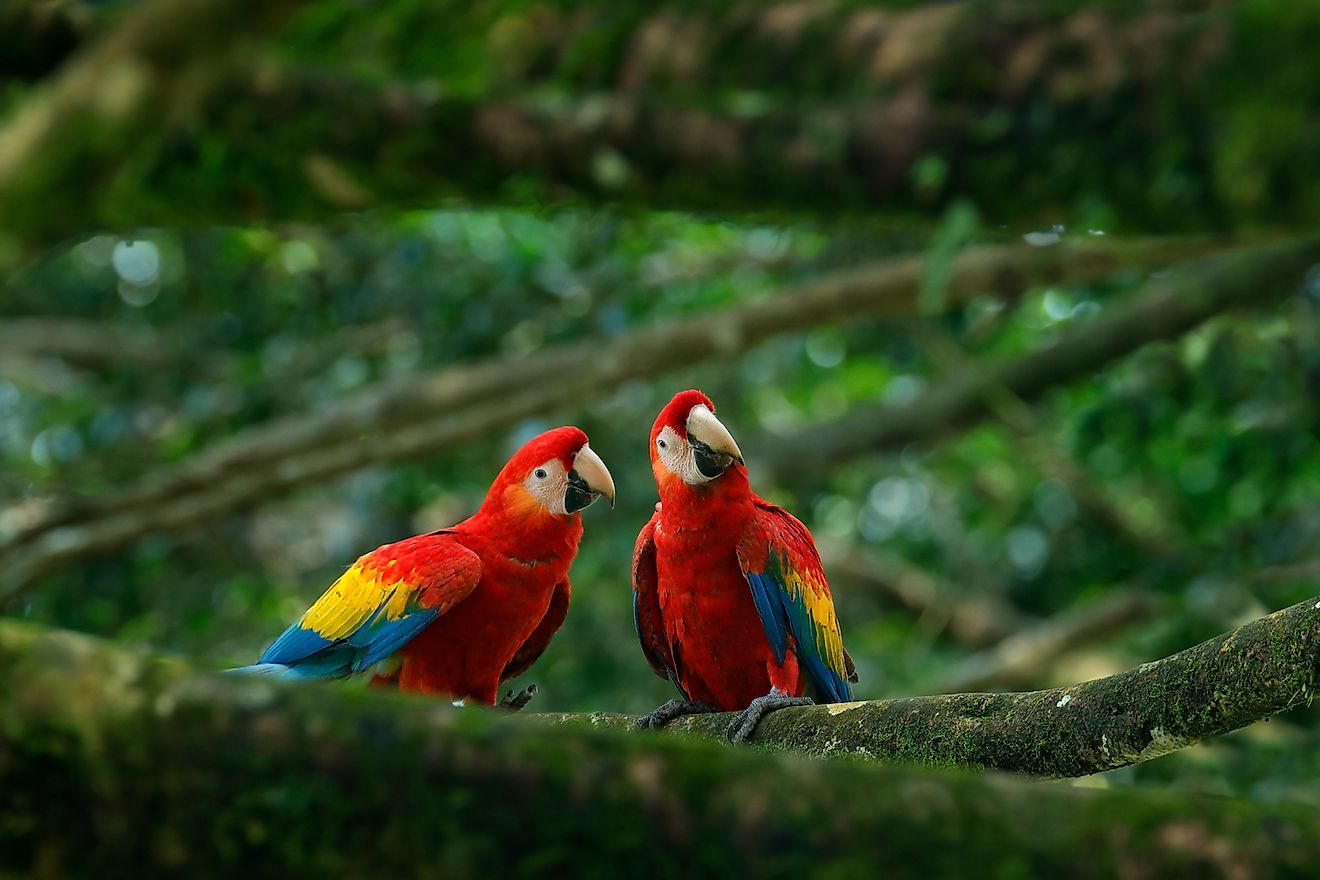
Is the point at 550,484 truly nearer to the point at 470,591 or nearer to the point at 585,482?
the point at 585,482

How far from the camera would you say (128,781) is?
104 cm

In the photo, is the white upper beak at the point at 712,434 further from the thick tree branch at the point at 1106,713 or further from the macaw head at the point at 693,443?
the thick tree branch at the point at 1106,713

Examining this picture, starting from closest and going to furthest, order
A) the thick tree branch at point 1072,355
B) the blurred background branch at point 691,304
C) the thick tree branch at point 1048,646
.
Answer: the blurred background branch at point 691,304, the thick tree branch at point 1072,355, the thick tree branch at point 1048,646

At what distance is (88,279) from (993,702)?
722 cm

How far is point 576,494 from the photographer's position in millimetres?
3285

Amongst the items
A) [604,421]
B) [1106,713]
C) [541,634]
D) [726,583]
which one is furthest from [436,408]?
[1106,713]

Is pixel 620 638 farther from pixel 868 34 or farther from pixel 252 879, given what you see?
pixel 252 879

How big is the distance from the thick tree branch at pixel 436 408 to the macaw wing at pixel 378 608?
214cm

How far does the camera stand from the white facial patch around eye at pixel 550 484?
328cm

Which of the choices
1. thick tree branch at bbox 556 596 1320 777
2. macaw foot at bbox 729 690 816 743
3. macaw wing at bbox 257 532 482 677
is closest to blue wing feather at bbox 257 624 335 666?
macaw wing at bbox 257 532 482 677

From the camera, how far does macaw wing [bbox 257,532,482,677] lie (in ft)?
10.3

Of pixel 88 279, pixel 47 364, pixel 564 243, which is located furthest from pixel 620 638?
pixel 47 364

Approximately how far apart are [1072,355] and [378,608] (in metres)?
3.25

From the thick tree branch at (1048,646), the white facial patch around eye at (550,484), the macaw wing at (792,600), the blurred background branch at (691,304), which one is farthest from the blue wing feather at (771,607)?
the thick tree branch at (1048,646)
